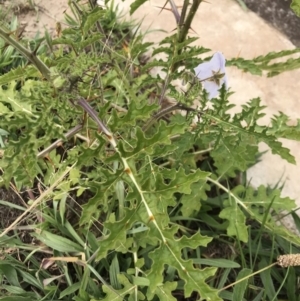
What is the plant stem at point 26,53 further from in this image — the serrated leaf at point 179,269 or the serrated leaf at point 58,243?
the serrated leaf at point 58,243

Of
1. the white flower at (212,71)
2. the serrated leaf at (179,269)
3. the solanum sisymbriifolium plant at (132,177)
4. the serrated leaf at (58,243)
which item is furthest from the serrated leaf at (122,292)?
the white flower at (212,71)

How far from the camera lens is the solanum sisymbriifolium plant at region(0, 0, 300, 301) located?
109 centimetres

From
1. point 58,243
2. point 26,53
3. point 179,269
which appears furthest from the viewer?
point 58,243

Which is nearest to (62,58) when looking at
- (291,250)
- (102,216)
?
(102,216)

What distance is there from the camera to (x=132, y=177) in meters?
1.06

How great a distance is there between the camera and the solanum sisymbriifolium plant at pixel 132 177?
Answer: 109cm

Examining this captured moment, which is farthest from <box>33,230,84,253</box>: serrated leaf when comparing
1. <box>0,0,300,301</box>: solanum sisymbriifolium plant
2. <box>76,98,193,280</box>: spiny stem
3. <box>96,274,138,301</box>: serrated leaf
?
<box>76,98,193,280</box>: spiny stem

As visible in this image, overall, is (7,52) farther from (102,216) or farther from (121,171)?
(121,171)

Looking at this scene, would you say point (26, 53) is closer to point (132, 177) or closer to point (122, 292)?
point (132, 177)

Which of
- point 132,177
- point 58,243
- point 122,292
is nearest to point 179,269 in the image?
point 132,177

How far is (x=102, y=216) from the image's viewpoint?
1597 millimetres

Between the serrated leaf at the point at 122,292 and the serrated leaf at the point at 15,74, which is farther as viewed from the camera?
the serrated leaf at the point at 122,292

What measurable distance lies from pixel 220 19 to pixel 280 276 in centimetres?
102

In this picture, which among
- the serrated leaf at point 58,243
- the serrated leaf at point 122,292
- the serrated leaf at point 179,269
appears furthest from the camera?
the serrated leaf at point 58,243
